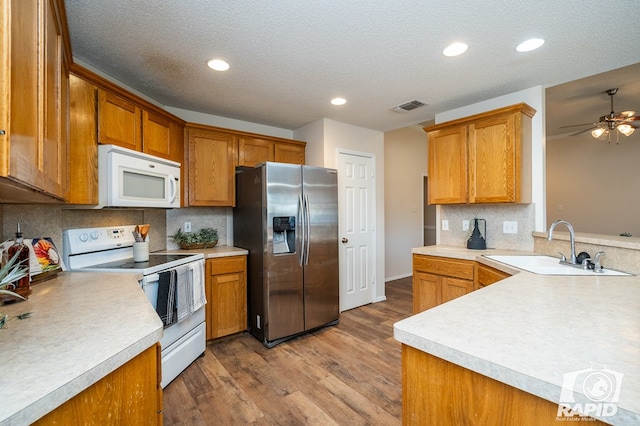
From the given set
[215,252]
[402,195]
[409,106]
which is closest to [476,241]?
[409,106]

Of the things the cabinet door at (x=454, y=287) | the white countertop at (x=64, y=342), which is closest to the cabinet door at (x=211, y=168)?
the white countertop at (x=64, y=342)

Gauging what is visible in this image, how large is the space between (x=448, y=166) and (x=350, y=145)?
4.13ft

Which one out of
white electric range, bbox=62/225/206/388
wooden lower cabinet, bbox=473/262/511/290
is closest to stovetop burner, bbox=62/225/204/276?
white electric range, bbox=62/225/206/388

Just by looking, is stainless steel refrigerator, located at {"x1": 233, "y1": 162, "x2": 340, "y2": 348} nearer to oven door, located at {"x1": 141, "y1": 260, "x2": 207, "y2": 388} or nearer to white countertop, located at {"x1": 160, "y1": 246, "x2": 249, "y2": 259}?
white countertop, located at {"x1": 160, "y1": 246, "x2": 249, "y2": 259}

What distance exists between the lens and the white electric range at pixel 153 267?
2.01 metres

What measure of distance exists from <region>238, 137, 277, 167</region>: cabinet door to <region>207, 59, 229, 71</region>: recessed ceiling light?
1019 millimetres

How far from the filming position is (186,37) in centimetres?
184

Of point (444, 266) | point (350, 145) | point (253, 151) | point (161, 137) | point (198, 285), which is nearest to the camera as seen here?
point (198, 285)

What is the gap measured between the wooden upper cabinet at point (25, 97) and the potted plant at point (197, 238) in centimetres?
174

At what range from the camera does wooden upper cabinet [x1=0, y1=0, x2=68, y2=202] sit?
2.19ft

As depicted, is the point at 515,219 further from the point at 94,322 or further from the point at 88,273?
the point at 88,273

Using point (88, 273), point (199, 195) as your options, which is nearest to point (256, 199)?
point (199, 195)

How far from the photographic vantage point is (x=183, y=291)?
86.9 inches

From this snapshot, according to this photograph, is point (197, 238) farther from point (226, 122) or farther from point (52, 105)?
point (52, 105)
